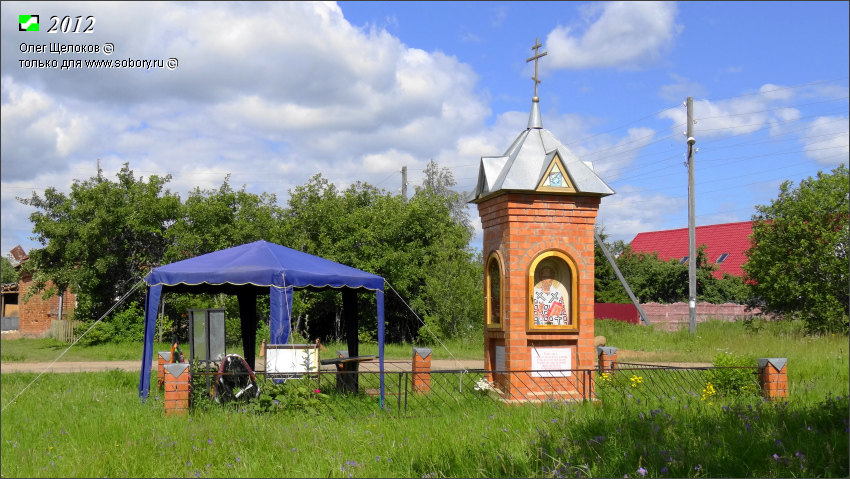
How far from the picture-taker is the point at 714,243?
45.5 m

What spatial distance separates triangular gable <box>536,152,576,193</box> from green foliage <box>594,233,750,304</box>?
26.7 meters

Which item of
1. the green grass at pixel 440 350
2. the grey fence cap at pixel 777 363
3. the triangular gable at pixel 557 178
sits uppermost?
the triangular gable at pixel 557 178

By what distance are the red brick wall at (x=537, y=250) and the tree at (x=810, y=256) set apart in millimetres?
15457

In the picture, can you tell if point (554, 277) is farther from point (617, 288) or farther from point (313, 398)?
point (617, 288)

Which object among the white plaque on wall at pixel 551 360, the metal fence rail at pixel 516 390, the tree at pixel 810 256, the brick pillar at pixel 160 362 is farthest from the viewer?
the tree at pixel 810 256

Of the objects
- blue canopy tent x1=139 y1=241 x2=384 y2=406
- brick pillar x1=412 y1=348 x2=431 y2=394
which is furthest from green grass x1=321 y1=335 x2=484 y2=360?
blue canopy tent x1=139 y1=241 x2=384 y2=406

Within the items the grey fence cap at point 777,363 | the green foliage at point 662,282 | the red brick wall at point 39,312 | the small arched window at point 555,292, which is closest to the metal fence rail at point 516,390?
the grey fence cap at point 777,363

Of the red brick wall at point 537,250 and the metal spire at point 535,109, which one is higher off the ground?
the metal spire at point 535,109

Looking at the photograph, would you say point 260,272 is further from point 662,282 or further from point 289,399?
point 662,282

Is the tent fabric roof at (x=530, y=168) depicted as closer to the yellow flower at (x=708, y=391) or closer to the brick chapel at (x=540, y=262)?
the brick chapel at (x=540, y=262)

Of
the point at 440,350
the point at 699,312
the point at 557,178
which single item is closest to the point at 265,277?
the point at 557,178

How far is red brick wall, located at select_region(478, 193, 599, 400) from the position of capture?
11.2 meters

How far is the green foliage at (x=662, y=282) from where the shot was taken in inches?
1421

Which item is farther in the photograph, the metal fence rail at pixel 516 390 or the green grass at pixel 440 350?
the green grass at pixel 440 350
